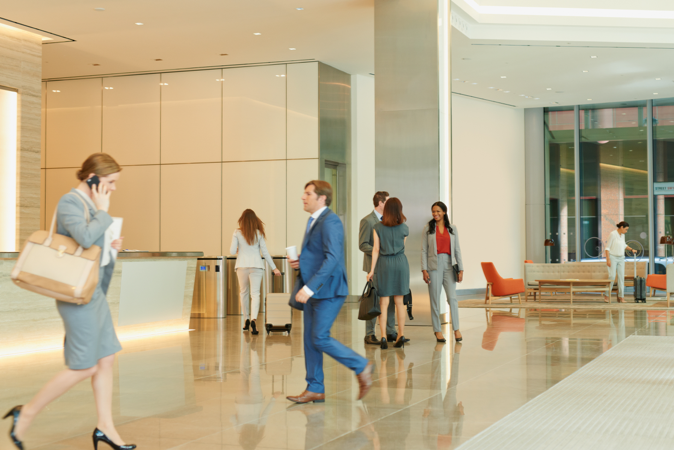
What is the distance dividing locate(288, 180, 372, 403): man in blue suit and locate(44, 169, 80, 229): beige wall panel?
11.4m

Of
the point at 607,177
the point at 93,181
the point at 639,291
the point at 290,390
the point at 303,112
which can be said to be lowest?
the point at 639,291

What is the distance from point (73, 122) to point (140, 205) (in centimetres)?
235

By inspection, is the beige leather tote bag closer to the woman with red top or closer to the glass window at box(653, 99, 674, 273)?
the woman with red top

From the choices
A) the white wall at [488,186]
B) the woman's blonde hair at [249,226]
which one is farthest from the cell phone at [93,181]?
the white wall at [488,186]

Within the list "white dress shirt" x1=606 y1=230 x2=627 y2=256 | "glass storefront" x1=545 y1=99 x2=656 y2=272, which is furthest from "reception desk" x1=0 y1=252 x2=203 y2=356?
"glass storefront" x1=545 y1=99 x2=656 y2=272

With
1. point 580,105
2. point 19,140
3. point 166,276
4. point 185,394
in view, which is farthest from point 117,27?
point 580,105

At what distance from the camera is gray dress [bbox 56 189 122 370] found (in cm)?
320

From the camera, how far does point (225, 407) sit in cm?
444

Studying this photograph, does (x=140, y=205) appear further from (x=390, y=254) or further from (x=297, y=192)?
(x=390, y=254)

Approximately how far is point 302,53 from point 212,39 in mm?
1787

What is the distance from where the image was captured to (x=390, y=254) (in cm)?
716

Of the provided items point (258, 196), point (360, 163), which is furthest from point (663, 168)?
point (258, 196)

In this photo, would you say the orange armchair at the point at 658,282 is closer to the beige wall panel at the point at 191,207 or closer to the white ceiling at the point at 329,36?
the white ceiling at the point at 329,36

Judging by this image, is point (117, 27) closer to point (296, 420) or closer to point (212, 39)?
point (212, 39)
